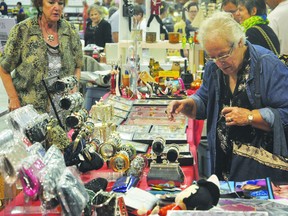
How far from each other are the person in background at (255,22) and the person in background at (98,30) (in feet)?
14.6

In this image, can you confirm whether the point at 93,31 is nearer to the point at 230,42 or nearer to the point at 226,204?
the point at 230,42

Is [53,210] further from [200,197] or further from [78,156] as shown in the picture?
[78,156]

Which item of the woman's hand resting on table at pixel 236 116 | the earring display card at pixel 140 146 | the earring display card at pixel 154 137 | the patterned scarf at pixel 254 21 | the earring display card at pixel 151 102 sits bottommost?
the earring display card at pixel 151 102

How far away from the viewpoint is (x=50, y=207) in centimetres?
154

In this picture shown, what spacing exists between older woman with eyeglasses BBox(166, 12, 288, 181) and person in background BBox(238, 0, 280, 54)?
1.07m

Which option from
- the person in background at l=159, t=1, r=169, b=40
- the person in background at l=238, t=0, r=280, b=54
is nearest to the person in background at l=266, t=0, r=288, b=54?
the person in background at l=238, t=0, r=280, b=54

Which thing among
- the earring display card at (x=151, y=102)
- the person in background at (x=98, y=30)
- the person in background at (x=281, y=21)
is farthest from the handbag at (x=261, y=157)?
the person in background at (x=98, y=30)

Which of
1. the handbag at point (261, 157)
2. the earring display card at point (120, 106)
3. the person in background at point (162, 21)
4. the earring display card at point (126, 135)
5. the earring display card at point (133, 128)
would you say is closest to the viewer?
the handbag at point (261, 157)

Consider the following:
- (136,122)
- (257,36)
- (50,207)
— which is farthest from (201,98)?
(50,207)

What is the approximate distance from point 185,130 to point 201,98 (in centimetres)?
41

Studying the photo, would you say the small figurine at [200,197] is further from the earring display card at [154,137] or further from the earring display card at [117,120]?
the earring display card at [117,120]

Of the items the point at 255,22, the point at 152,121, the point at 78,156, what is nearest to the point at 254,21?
the point at 255,22

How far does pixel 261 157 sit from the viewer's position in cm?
255

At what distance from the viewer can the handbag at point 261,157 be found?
2.53 m
